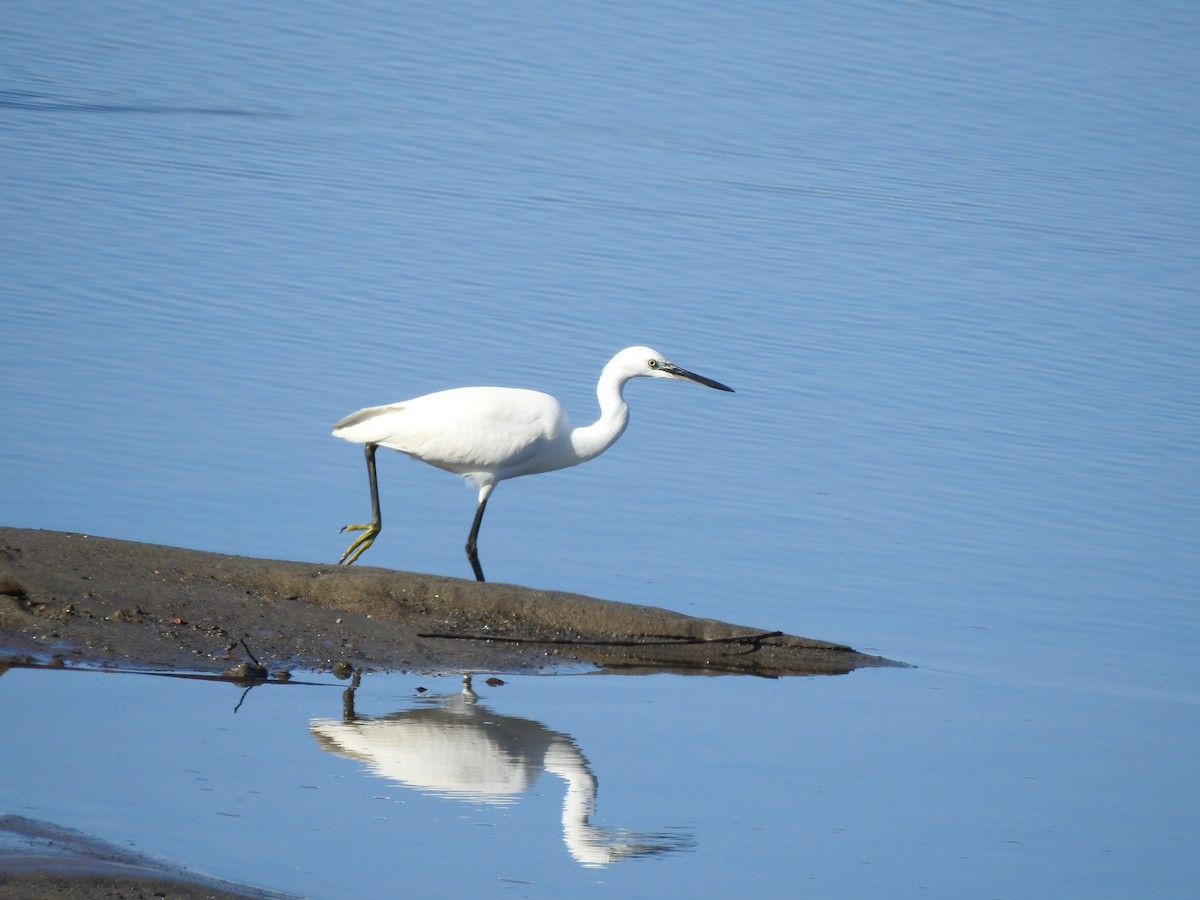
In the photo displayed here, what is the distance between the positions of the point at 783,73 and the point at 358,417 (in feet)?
69.8

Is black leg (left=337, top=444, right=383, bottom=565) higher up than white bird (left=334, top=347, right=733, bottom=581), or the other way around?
white bird (left=334, top=347, right=733, bottom=581)

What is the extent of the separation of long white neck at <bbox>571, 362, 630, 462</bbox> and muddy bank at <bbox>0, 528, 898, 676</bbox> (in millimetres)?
1774

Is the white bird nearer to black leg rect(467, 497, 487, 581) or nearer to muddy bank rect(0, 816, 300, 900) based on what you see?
black leg rect(467, 497, 487, 581)

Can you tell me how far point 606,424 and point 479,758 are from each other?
360 cm

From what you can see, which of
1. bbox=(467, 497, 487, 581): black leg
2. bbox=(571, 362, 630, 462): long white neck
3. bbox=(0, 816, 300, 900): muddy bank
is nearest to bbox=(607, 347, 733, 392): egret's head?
bbox=(571, 362, 630, 462): long white neck

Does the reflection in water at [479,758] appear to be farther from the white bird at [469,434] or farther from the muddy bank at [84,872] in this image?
the white bird at [469,434]

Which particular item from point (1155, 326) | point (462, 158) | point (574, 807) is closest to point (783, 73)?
point (462, 158)

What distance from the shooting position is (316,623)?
796 cm

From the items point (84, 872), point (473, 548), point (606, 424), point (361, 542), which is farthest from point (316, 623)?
point (84, 872)

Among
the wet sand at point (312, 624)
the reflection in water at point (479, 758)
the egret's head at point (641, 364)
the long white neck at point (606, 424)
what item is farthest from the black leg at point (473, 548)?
the reflection in water at point (479, 758)

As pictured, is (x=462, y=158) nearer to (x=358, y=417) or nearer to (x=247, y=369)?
(x=247, y=369)

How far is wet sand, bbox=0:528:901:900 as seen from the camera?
7410 millimetres

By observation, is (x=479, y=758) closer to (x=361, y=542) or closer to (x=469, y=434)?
(x=361, y=542)

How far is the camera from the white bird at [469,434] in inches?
373
